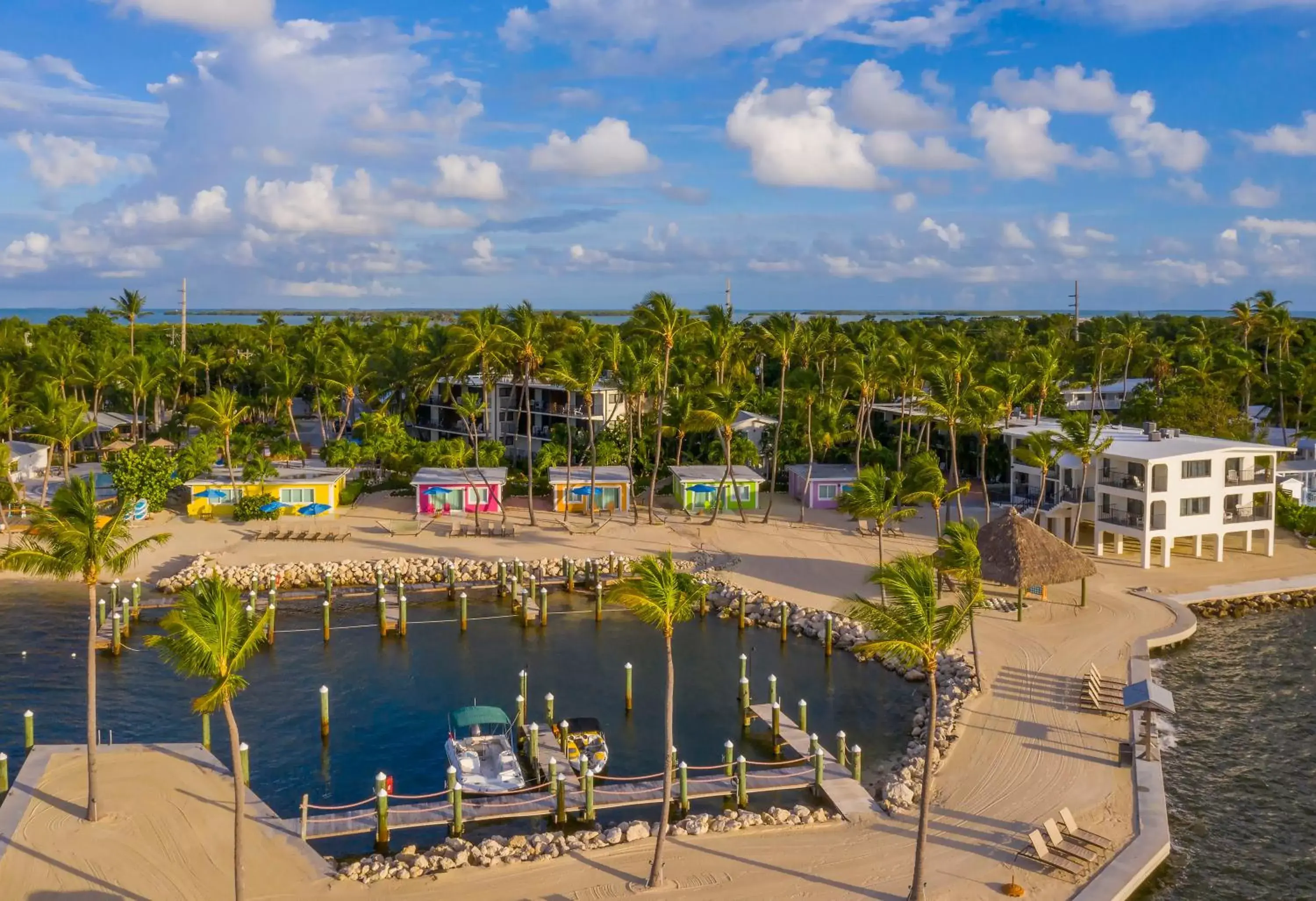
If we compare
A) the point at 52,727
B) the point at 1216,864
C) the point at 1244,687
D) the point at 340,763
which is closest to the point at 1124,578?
the point at 1244,687

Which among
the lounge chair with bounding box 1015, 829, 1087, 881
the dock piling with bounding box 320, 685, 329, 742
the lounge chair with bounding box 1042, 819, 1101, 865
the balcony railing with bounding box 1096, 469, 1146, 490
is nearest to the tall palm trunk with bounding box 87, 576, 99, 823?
the dock piling with bounding box 320, 685, 329, 742

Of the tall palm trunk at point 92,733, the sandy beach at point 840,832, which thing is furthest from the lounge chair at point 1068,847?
the tall palm trunk at point 92,733

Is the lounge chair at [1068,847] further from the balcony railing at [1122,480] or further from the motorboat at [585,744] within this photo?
the balcony railing at [1122,480]

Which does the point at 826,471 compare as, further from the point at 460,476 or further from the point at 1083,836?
the point at 1083,836

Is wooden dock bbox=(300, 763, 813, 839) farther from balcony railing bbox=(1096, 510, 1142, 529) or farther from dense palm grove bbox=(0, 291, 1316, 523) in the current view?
balcony railing bbox=(1096, 510, 1142, 529)

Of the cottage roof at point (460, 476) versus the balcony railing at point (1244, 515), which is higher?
the cottage roof at point (460, 476)

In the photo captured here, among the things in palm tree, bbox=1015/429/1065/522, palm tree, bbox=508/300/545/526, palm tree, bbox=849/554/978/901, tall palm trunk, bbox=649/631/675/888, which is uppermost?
palm tree, bbox=508/300/545/526
